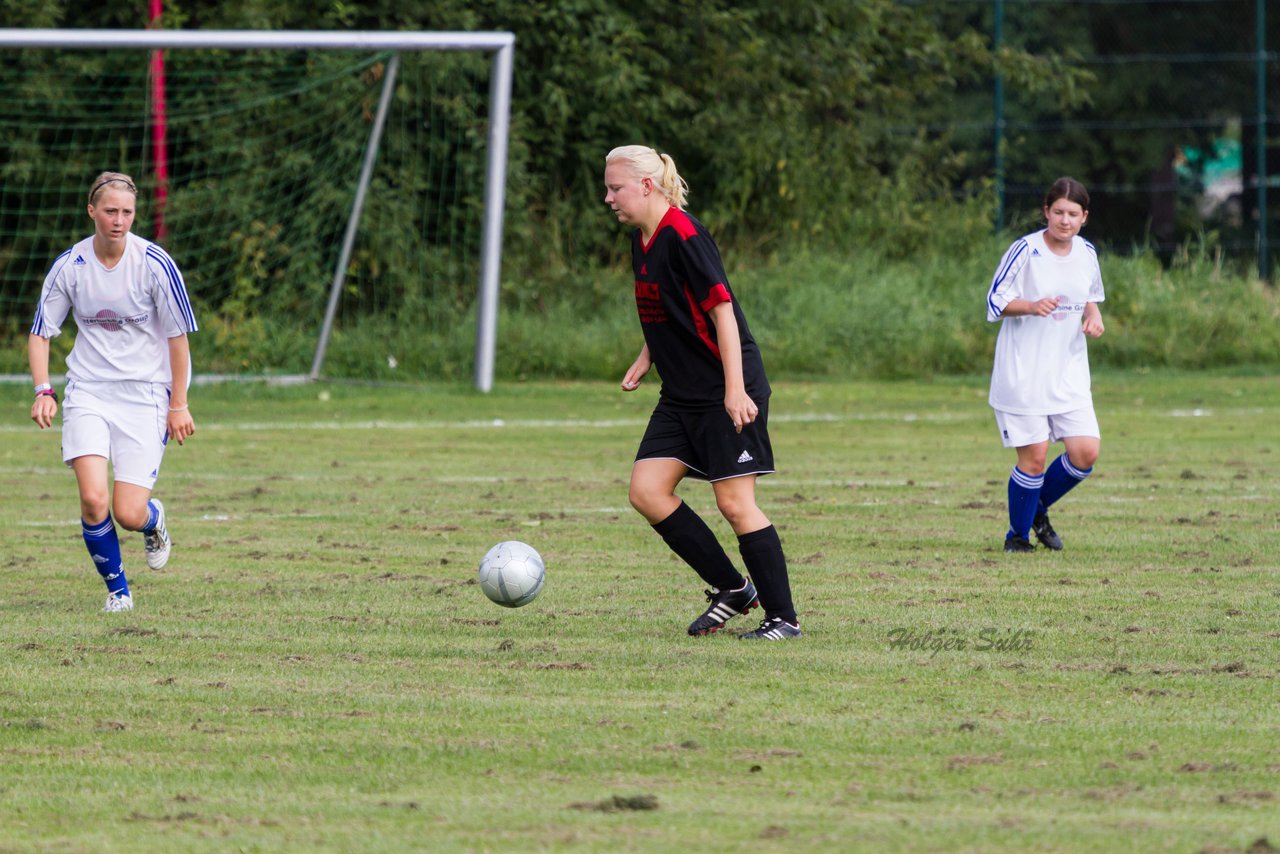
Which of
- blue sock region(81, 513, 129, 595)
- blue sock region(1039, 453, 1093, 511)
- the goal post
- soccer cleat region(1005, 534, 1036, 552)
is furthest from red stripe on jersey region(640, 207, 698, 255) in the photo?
the goal post

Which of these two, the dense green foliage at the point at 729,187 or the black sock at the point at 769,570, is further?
the dense green foliage at the point at 729,187

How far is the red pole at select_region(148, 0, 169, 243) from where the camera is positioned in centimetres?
1814

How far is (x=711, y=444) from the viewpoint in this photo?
608 cm

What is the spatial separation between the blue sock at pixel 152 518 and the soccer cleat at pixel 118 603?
0.40 meters

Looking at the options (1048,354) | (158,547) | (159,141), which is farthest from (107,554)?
(159,141)

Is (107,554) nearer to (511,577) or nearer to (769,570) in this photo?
(511,577)

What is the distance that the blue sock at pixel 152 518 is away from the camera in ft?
24.2

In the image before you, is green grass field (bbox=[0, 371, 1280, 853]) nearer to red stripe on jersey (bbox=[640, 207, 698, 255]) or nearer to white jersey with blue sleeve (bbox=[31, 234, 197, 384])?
white jersey with blue sleeve (bbox=[31, 234, 197, 384])

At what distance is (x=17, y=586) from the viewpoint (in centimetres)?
755

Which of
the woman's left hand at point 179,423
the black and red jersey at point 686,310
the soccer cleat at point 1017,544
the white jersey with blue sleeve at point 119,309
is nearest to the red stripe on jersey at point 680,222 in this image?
the black and red jersey at point 686,310

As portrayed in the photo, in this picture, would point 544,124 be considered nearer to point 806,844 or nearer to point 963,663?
point 963,663

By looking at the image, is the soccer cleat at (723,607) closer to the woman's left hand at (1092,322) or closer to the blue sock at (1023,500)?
the blue sock at (1023,500)

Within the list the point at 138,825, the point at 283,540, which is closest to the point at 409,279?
the point at 283,540

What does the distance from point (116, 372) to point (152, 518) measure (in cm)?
65
